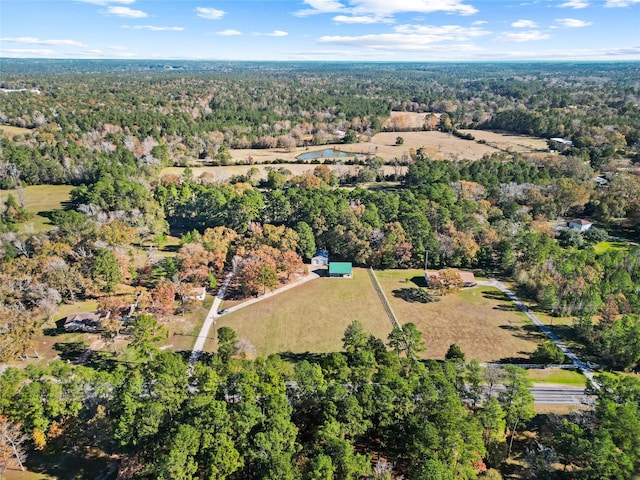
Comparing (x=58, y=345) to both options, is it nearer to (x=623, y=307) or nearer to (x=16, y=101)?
(x=623, y=307)

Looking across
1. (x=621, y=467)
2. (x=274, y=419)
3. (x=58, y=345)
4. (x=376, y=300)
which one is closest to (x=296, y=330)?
(x=376, y=300)

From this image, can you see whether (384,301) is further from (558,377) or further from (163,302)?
(163,302)

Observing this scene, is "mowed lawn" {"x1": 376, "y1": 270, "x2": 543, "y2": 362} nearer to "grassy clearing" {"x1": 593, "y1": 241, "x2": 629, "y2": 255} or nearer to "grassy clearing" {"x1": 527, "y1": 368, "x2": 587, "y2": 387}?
"grassy clearing" {"x1": 527, "y1": 368, "x2": 587, "y2": 387}

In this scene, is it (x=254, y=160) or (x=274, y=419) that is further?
(x=254, y=160)

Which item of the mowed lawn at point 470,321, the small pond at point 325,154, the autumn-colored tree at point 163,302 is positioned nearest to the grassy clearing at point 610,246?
the mowed lawn at point 470,321

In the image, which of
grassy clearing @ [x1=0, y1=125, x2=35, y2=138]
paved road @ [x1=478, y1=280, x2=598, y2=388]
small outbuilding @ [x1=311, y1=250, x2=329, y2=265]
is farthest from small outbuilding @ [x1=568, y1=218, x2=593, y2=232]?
grassy clearing @ [x1=0, y1=125, x2=35, y2=138]

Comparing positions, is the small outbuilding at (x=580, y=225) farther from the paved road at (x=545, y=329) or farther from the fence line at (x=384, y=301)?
the fence line at (x=384, y=301)
